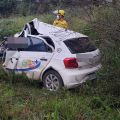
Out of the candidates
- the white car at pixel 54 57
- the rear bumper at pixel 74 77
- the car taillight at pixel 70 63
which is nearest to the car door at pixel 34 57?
the white car at pixel 54 57

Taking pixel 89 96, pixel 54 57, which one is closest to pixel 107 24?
pixel 89 96

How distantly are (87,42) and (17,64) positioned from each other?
2.13 metres

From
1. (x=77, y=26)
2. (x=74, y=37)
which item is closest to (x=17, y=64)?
(x=74, y=37)

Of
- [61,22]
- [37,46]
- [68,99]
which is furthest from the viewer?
[61,22]

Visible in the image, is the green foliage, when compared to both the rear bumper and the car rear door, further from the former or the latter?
the rear bumper

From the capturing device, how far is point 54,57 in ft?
33.7

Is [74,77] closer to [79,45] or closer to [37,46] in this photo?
[79,45]

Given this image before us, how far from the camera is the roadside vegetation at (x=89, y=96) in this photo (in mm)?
7781

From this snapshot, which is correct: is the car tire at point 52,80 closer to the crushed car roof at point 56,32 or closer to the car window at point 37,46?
the car window at point 37,46

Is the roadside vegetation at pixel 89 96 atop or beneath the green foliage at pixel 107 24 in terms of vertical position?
beneath

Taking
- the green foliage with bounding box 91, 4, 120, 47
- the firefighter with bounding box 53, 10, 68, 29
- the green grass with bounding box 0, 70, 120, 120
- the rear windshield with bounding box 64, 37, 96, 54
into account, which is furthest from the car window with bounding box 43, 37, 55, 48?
the firefighter with bounding box 53, 10, 68, 29

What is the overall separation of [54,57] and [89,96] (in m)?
1.64

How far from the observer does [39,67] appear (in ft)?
34.8

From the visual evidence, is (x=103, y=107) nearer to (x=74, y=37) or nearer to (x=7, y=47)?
(x=74, y=37)
